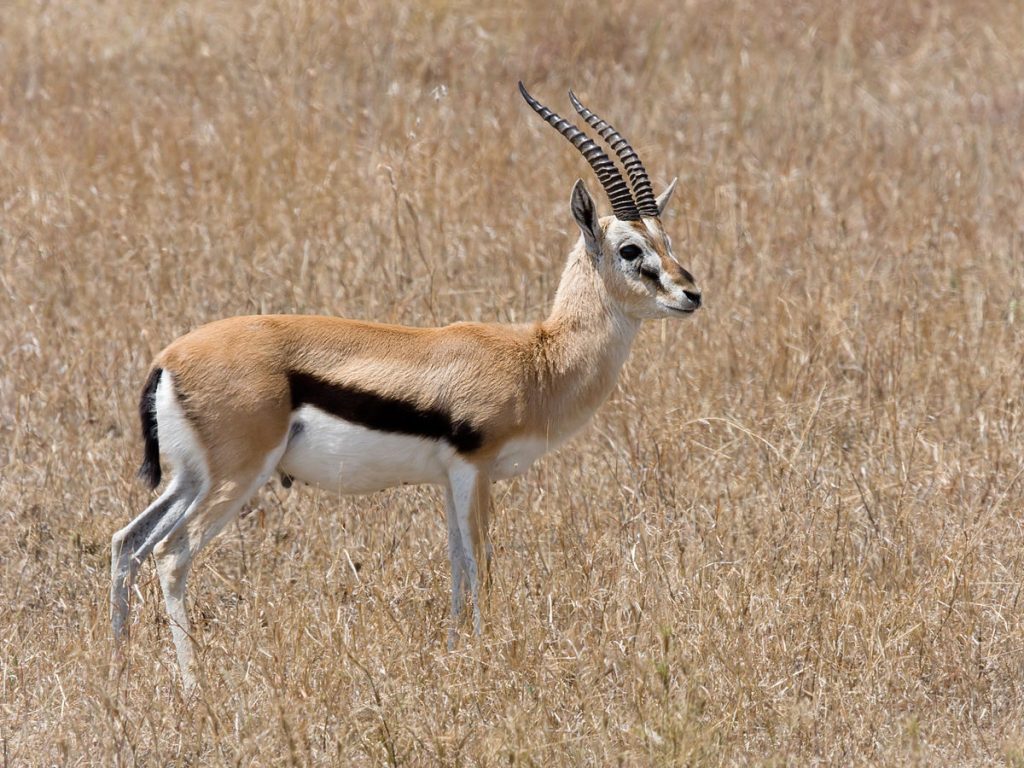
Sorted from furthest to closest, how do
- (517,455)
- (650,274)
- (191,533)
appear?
(650,274) → (517,455) → (191,533)

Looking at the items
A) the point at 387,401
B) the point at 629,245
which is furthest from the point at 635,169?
the point at 387,401

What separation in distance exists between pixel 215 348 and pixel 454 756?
1.54m

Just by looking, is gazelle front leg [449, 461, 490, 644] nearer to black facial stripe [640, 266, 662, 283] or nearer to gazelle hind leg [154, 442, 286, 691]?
gazelle hind leg [154, 442, 286, 691]

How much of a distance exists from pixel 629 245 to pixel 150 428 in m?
1.82

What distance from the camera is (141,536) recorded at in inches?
187

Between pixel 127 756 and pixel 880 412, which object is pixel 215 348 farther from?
pixel 880 412

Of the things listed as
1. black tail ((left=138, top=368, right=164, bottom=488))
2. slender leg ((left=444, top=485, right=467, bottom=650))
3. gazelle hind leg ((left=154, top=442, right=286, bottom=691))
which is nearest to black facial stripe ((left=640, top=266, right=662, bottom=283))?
slender leg ((left=444, top=485, right=467, bottom=650))

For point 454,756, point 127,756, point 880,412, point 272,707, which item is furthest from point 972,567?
point 127,756

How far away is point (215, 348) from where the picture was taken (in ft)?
15.4

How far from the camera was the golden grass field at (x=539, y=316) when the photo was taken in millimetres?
4340

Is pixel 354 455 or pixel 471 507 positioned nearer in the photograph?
pixel 354 455

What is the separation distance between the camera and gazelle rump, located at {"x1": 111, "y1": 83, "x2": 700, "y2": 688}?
4668 millimetres

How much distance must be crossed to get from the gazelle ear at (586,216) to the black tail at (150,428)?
1614 millimetres

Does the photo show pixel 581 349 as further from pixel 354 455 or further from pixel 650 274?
pixel 354 455
